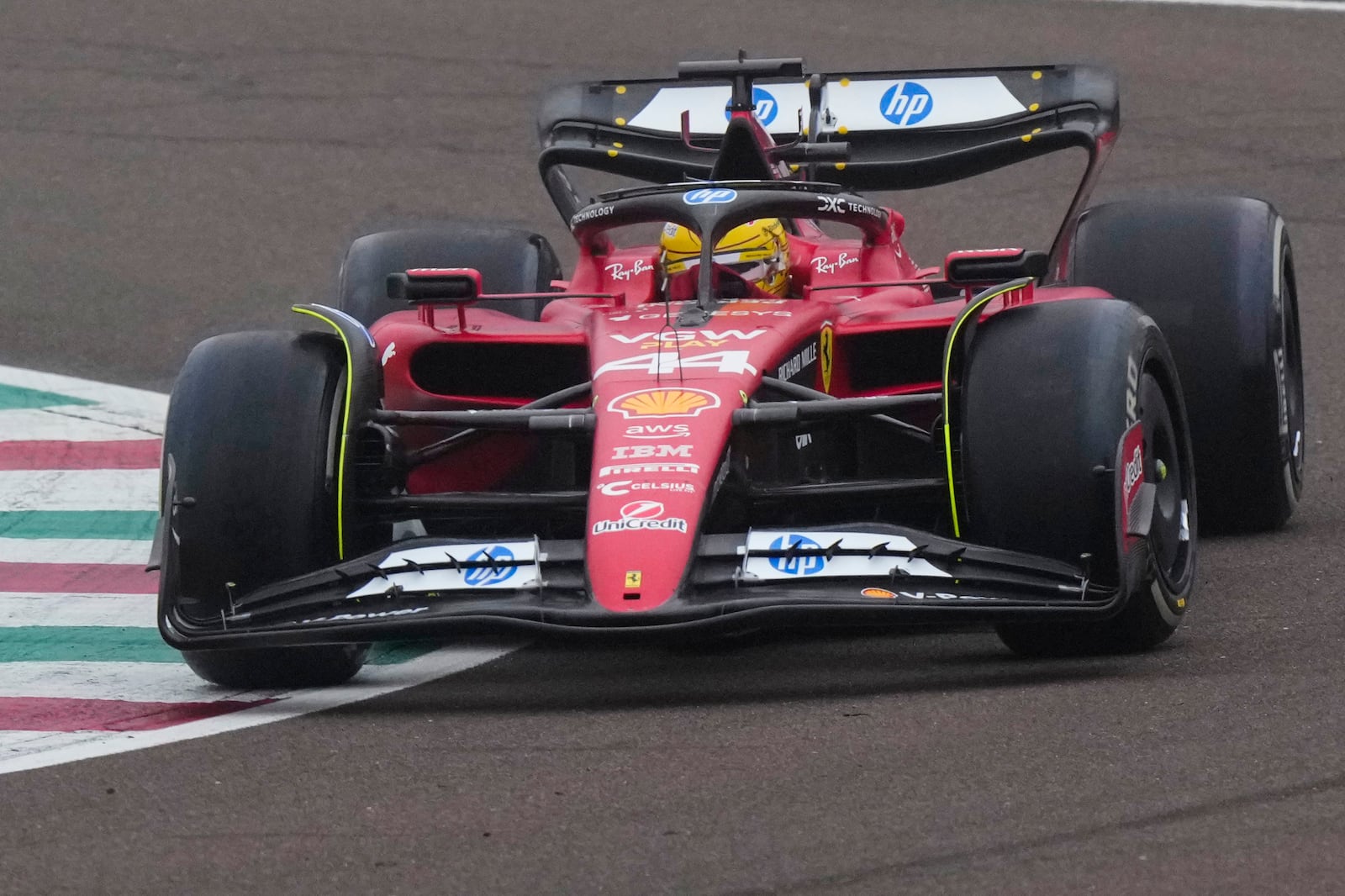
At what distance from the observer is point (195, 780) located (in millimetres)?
5012

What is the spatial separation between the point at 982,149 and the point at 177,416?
353 cm

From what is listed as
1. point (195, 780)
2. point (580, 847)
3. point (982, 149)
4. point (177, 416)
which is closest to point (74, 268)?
point (982, 149)

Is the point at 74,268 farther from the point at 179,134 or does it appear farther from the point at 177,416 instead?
the point at 177,416

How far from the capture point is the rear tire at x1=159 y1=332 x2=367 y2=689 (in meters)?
5.86

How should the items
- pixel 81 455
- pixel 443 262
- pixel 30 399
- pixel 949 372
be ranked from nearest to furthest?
pixel 949 372, pixel 443 262, pixel 81 455, pixel 30 399

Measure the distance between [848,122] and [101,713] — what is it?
3971 millimetres

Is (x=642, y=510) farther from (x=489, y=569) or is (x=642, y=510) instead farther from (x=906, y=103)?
(x=906, y=103)

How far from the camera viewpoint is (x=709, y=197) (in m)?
7.00

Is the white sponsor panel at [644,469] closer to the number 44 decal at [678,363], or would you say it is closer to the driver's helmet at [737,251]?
the number 44 decal at [678,363]

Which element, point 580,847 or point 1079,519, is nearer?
point 580,847

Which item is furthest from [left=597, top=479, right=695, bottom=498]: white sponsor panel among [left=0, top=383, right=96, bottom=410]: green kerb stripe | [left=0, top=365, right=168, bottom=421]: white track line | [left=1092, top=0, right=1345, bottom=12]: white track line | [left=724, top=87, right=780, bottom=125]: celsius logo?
[left=1092, top=0, right=1345, bottom=12]: white track line

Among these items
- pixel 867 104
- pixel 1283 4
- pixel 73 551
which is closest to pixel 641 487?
pixel 73 551

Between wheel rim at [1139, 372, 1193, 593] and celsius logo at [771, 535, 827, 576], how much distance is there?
3.02 feet

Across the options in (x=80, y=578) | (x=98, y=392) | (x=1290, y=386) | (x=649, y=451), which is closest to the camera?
(x=649, y=451)
